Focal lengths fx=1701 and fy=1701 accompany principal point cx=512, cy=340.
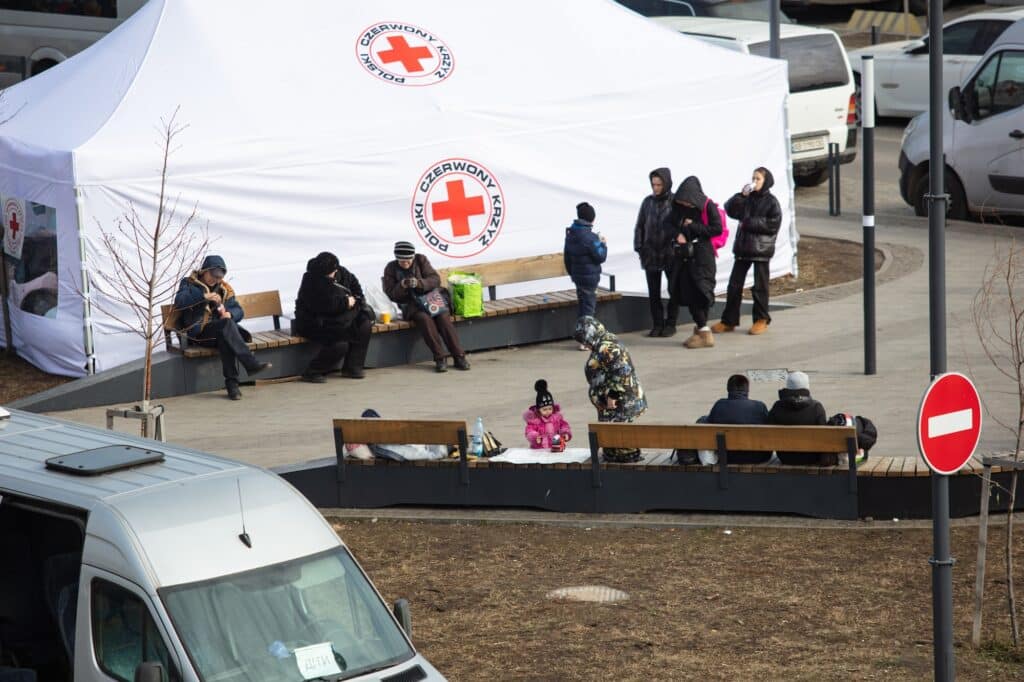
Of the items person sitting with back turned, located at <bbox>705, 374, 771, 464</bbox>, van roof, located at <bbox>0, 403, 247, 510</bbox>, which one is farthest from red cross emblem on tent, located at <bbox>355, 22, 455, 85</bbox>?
van roof, located at <bbox>0, 403, 247, 510</bbox>

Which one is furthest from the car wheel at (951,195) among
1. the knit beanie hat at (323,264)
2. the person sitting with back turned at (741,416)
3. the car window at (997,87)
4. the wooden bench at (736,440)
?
the wooden bench at (736,440)

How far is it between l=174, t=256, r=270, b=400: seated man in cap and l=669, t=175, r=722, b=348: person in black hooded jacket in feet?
15.3

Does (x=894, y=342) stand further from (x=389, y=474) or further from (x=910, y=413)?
(x=389, y=474)

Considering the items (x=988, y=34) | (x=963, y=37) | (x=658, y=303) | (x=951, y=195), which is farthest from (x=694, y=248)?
(x=963, y=37)

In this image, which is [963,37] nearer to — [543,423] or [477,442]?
[543,423]

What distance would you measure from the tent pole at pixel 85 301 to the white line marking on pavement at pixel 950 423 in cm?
1098

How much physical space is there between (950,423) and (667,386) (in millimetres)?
8125

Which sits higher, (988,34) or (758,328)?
(988,34)

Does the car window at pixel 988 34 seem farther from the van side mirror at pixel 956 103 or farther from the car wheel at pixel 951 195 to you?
the van side mirror at pixel 956 103

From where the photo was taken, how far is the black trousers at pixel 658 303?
62.0ft

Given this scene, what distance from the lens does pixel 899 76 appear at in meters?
30.6

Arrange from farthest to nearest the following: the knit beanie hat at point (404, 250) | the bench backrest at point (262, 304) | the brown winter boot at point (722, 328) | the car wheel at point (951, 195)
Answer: the car wheel at point (951, 195) → the brown winter boot at point (722, 328) → the bench backrest at point (262, 304) → the knit beanie hat at point (404, 250)

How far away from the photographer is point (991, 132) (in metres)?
23.3

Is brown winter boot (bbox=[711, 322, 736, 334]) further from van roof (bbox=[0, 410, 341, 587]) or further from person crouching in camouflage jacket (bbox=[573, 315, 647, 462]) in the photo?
van roof (bbox=[0, 410, 341, 587])
